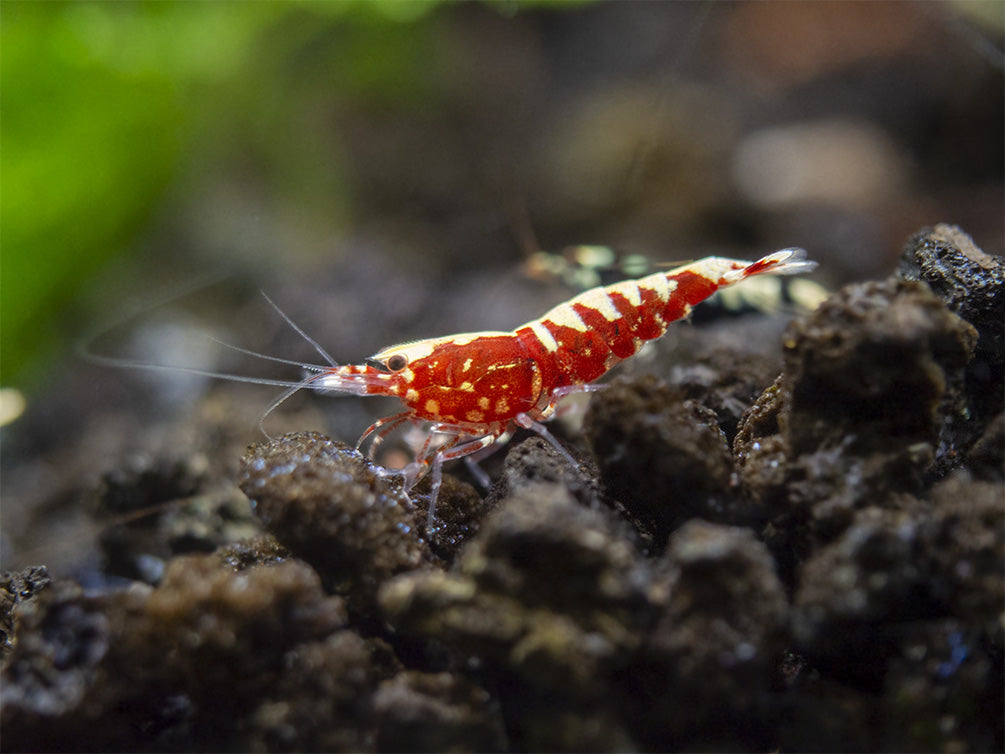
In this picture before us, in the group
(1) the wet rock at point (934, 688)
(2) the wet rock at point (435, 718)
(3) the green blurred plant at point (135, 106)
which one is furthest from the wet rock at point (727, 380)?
(3) the green blurred plant at point (135, 106)

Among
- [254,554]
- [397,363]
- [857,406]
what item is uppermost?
[857,406]

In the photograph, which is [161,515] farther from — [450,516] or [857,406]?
[857,406]

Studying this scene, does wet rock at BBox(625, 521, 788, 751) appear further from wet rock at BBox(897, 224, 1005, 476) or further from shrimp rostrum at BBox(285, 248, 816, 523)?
shrimp rostrum at BBox(285, 248, 816, 523)

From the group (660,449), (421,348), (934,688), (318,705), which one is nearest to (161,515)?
(421,348)

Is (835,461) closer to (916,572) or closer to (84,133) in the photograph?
(916,572)

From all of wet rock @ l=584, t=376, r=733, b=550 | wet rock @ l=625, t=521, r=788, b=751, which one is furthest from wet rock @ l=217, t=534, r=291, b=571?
wet rock @ l=625, t=521, r=788, b=751

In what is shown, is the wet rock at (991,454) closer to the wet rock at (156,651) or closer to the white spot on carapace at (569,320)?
the white spot on carapace at (569,320)

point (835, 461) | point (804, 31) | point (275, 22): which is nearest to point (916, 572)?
point (835, 461)
